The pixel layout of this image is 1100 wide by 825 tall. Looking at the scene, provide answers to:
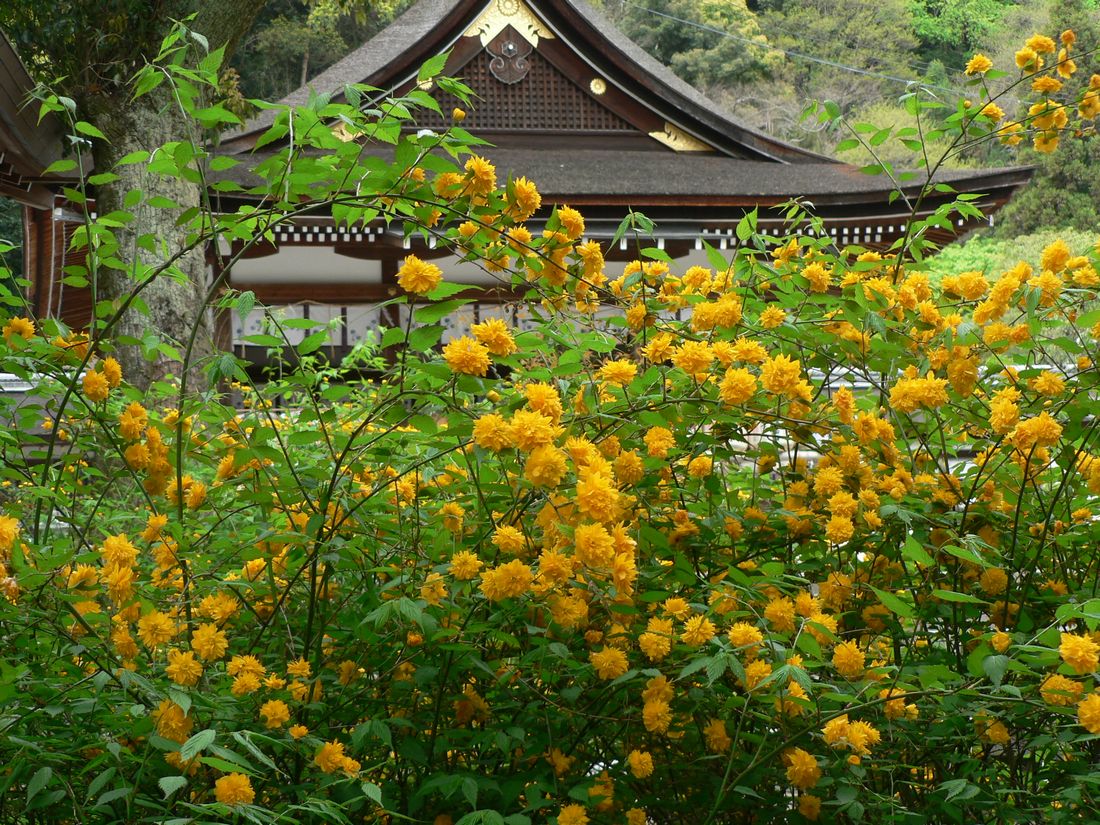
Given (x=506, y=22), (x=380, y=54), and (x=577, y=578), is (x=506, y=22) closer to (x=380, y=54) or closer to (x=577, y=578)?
(x=380, y=54)

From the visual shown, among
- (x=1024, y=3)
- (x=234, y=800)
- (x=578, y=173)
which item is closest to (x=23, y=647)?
(x=234, y=800)

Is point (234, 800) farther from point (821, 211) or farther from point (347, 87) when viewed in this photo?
point (821, 211)

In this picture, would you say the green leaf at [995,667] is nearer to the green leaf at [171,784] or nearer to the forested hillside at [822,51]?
the green leaf at [171,784]

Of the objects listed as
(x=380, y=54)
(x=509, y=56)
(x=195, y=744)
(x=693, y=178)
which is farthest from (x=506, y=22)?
(x=195, y=744)

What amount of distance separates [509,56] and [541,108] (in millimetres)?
625

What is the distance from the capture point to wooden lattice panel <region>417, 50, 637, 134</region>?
470 inches

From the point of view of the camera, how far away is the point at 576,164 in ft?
37.1

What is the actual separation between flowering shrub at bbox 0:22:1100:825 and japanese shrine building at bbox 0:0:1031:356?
331 inches

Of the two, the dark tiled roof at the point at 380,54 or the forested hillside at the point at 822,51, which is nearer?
the dark tiled roof at the point at 380,54

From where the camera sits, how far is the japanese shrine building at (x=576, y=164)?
416 inches

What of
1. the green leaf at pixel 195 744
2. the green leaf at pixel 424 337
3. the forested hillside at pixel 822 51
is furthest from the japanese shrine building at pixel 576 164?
the forested hillside at pixel 822 51

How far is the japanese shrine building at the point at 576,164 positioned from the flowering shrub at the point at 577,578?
8398mm

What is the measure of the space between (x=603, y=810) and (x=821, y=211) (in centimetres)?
975

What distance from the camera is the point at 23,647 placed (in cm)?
169
